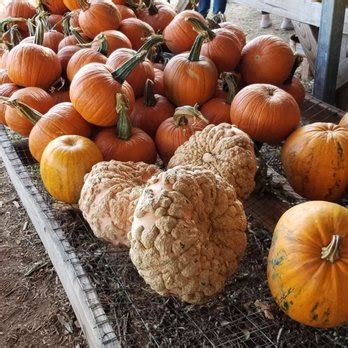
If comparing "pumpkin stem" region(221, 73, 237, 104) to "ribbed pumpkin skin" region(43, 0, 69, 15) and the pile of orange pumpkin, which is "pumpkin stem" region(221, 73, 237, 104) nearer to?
the pile of orange pumpkin

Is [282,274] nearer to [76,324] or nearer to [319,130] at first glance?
[319,130]

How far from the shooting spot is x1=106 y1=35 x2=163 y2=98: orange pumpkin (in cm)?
182

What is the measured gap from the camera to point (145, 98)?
1900mm

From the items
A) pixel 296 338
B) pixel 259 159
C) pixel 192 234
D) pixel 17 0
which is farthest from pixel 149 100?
pixel 17 0

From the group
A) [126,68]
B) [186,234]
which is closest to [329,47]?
[126,68]

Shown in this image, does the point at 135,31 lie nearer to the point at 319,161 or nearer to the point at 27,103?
the point at 27,103

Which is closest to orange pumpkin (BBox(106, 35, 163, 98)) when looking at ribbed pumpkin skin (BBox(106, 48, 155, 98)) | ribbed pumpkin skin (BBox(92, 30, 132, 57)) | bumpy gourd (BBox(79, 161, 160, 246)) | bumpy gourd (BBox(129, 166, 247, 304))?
ribbed pumpkin skin (BBox(106, 48, 155, 98))

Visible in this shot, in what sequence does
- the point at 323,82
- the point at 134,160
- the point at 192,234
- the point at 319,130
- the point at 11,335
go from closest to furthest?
the point at 192,234 → the point at 319,130 → the point at 134,160 → the point at 11,335 → the point at 323,82

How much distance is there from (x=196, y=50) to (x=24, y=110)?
754mm

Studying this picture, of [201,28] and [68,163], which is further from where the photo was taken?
[201,28]

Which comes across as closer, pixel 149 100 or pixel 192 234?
pixel 192 234

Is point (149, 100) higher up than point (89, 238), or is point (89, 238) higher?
point (149, 100)

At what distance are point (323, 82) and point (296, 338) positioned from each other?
1746mm

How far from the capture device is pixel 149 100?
191 centimetres
